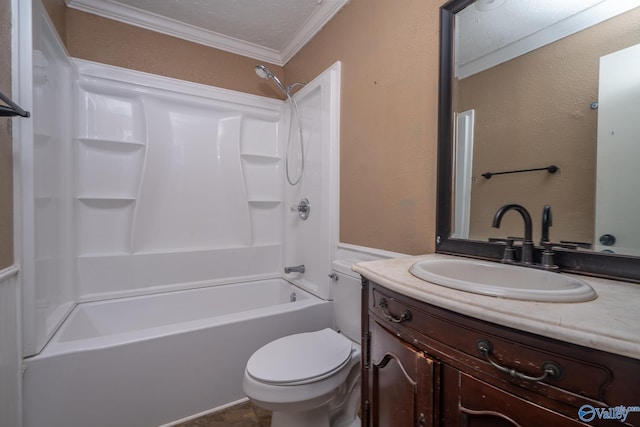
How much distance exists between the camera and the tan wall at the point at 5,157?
3.16ft

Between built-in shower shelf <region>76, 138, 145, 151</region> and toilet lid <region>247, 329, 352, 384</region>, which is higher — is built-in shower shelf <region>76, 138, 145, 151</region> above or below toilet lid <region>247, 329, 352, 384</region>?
above

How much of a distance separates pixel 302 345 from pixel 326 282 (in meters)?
0.55

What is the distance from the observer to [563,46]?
2.72 feet

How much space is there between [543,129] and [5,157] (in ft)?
6.22

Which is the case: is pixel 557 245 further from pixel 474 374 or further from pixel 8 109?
pixel 8 109

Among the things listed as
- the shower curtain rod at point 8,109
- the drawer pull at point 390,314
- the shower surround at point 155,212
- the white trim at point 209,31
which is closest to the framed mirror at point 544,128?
the drawer pull at point 390,314

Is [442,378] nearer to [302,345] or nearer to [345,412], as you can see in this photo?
[302,345]

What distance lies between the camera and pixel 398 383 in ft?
2.34

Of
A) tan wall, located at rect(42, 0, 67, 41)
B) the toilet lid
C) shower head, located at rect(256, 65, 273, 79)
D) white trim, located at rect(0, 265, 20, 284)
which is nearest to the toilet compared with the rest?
the toilet lid

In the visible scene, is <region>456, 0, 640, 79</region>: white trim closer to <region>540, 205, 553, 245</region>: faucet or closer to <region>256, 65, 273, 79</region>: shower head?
<region>540, 205, 553, 245</region>: faucet

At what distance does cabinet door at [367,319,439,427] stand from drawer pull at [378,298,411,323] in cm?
5

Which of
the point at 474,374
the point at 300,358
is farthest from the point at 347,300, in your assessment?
the point at 474,374

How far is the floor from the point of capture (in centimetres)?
138

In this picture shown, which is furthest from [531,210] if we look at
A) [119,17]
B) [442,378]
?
[119,17]
